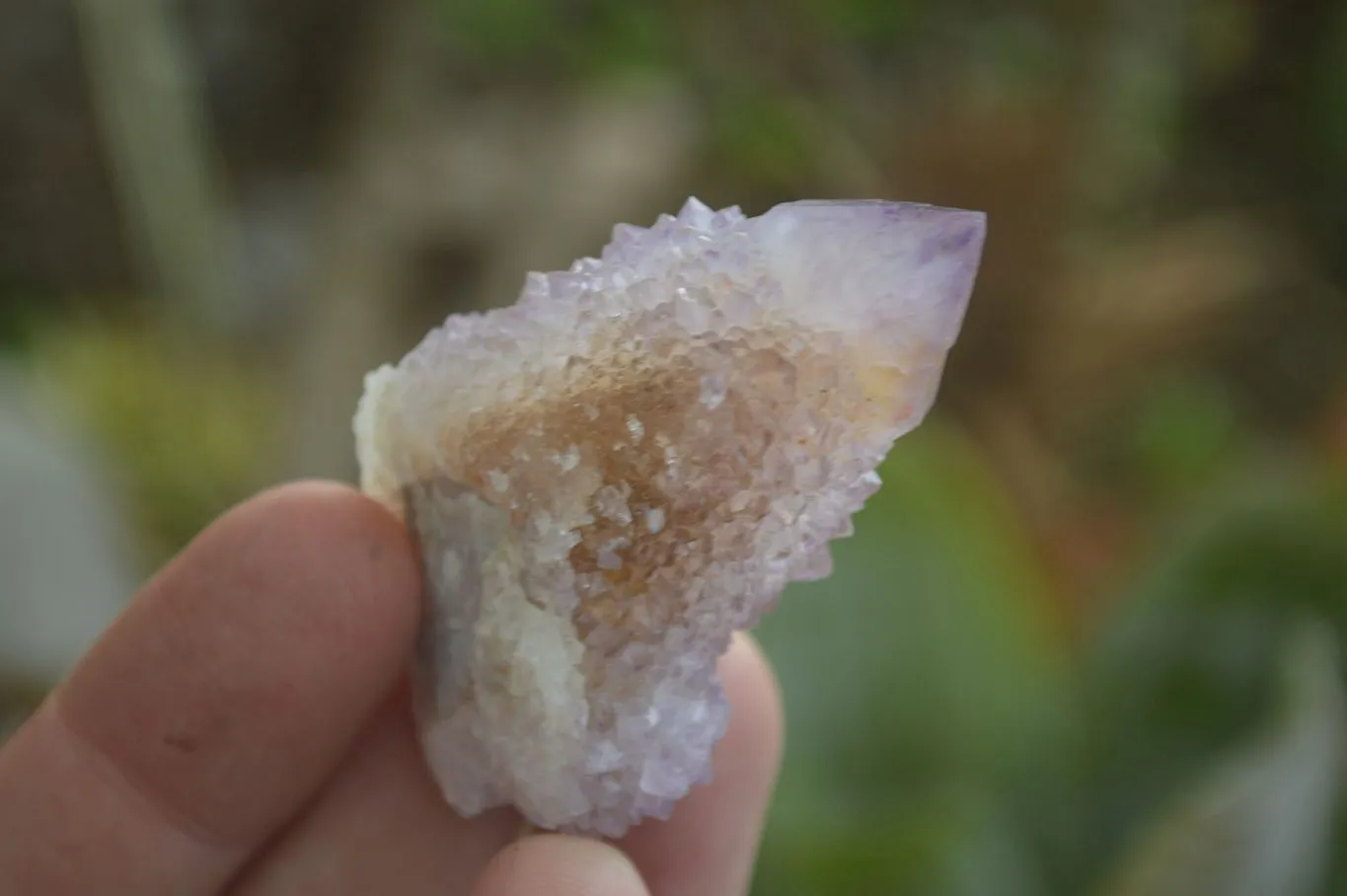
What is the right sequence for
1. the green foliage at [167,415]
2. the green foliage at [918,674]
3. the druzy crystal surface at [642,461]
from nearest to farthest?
the druzy crystal surface at [642,461]
the green foliage at [918,674]
the green foliage at [167,415]

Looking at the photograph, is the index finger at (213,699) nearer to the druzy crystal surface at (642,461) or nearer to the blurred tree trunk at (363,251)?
the druzy crystal surface at (642,461)

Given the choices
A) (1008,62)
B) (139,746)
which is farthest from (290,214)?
(139,746)

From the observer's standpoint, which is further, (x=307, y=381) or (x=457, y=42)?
(x=457, y=42)

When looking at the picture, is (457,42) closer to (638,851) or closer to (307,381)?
(307,381)

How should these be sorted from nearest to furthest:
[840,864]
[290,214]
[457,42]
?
[840,864], [457,42], [290,214]

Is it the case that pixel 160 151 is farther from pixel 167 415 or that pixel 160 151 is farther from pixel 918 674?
pixel 918 674

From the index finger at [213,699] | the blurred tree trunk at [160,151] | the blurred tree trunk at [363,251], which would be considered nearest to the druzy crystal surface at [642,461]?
the index finger at [213,699]

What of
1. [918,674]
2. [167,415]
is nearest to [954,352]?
[918,674]
